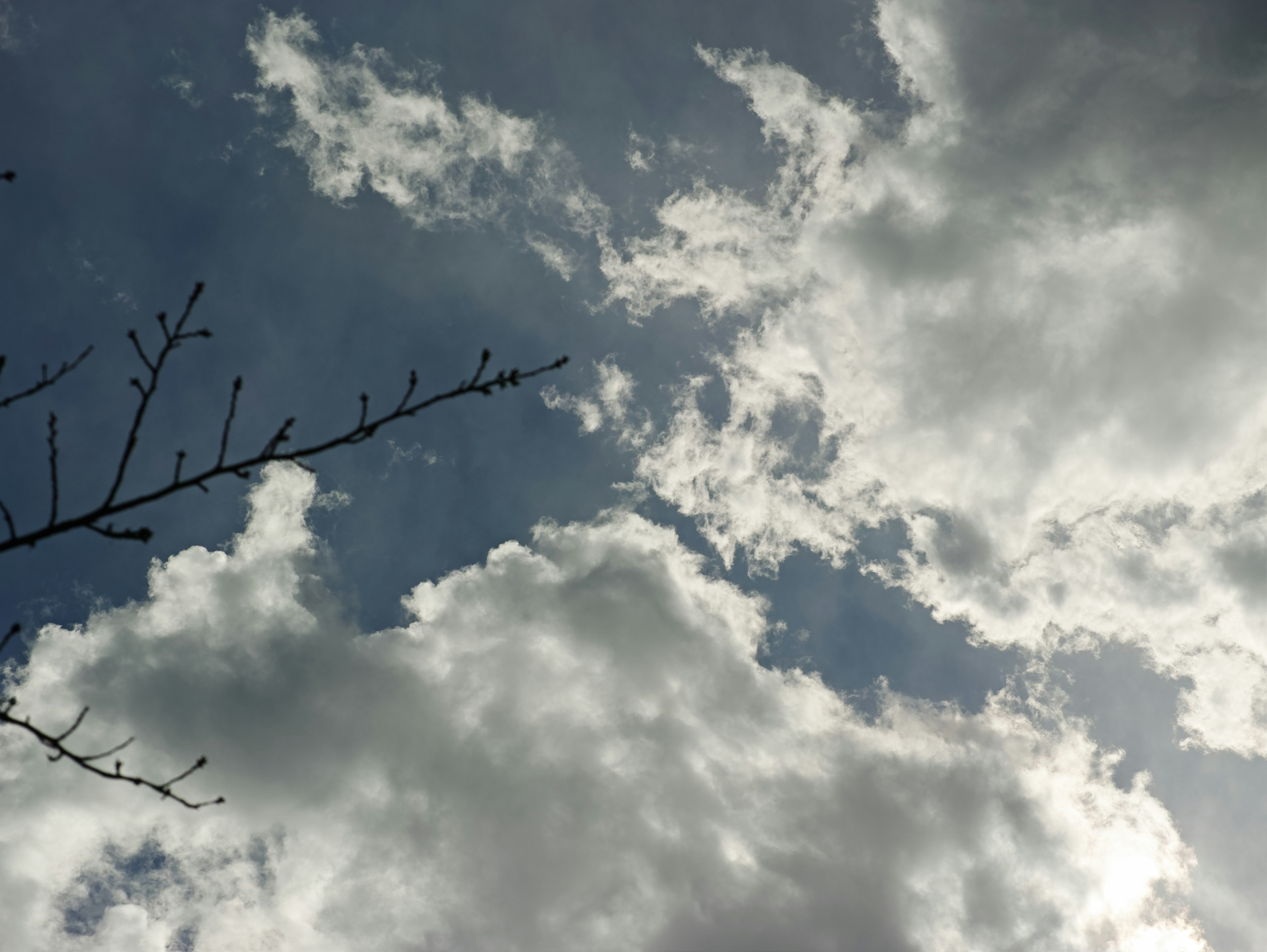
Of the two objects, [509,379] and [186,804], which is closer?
[509,379]

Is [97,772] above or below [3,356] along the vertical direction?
below

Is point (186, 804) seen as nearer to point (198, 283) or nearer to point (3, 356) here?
point (3, 356)

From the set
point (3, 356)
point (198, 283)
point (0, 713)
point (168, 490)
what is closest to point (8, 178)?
point (3, 356)

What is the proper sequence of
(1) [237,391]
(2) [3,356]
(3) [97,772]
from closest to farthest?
(2) [3,356] < (1) [237,391] < (3) [97,772]

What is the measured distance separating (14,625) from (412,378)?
18.2 ft

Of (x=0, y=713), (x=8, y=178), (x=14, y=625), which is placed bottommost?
(x=0, y=713)

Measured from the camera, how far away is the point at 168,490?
905 centimetres

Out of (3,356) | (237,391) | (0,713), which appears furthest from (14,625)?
(237,391)

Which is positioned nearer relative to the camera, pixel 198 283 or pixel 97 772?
pixel 198 283

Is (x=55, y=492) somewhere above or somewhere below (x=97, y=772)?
above

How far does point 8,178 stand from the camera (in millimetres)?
10461

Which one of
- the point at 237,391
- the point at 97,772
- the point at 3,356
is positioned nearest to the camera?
the point at 3,356

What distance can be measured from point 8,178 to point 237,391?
4.71m

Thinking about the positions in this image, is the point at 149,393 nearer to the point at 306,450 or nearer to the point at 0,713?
the point at 306,450
